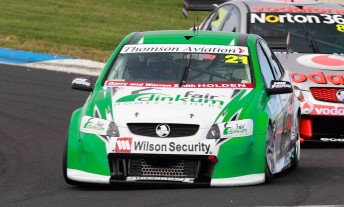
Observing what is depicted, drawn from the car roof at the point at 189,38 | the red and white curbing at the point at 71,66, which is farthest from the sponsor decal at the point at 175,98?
the red and white curbing at the point at 71,66

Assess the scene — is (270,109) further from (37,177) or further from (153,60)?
(37,177)

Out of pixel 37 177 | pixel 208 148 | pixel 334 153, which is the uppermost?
pixel 208 148

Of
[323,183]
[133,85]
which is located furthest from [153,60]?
[323,183]

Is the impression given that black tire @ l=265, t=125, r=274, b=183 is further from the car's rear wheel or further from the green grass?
the green grass

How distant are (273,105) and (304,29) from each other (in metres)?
4.36

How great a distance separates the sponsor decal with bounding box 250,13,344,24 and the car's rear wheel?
4.76m

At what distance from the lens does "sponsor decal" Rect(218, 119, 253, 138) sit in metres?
9.64

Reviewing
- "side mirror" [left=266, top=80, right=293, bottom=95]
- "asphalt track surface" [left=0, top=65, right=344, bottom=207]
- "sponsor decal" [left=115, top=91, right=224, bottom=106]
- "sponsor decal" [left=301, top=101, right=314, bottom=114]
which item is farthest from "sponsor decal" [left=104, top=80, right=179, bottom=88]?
"sponsor decal" [left=301, top=101, right=314, bottom=114]

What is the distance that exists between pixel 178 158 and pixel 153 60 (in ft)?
5.19

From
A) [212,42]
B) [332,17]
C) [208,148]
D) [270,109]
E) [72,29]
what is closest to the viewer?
[208,148]

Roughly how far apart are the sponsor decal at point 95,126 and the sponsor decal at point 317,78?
155 inches

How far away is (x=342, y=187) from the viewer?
9664 mm

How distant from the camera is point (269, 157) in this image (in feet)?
32.8

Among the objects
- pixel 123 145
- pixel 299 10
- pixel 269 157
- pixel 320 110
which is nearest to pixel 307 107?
pixel 320 110
